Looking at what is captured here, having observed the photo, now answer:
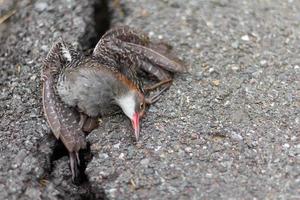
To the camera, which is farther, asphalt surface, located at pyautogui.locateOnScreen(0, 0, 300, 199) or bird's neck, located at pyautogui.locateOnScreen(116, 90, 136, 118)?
bird's neck, located at pyautogui.locateOnScreen(116, 90, 136, 118)

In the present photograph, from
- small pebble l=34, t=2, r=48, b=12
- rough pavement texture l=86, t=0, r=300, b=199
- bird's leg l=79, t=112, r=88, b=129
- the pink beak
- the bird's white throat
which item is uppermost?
small pebble l=34, t=2, r=48, b=12

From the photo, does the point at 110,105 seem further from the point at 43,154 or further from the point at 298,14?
the point at 298,14

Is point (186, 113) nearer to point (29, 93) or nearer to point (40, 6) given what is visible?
point (29, 93)

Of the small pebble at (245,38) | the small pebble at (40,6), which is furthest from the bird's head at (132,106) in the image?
the small pebble at (40,6)

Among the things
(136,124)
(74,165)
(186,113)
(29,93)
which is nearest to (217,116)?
(186,113)

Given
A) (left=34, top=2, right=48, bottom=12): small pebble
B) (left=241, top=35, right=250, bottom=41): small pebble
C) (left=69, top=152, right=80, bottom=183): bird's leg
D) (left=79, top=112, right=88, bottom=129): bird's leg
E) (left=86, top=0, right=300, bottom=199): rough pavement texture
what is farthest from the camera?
(left=34, top=2, right=48, bottom=12): small pebble

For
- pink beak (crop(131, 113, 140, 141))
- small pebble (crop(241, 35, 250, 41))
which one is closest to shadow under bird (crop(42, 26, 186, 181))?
pink beak (crop(131, 113, 140, 141))

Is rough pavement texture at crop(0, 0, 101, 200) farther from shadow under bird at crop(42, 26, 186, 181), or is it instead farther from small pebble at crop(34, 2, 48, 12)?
shadow under bird at crop(42, 26, 186, 181)

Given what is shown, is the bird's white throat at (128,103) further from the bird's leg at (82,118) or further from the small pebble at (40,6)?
the small pebble at (40,6)
